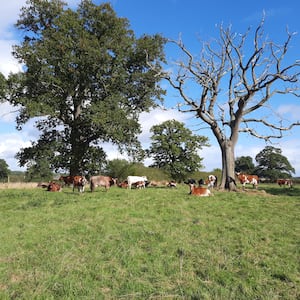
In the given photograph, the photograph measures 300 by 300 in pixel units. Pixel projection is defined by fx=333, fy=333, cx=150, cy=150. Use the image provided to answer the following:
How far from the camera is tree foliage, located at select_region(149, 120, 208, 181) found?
51.9 metres

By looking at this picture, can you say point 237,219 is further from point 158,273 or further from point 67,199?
point 67,199

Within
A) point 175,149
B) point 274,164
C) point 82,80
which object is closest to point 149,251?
point 82,80

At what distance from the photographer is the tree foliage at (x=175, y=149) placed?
51931 millimetres

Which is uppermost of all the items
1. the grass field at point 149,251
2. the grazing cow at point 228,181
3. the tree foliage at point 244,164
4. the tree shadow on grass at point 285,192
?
the tree foliage at point 244,164

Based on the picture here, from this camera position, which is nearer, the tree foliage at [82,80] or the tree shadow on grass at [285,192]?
the tree shadow on grass at [285,192]

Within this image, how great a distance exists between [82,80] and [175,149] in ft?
94.1

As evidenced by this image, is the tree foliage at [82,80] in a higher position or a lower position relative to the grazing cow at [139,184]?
higher

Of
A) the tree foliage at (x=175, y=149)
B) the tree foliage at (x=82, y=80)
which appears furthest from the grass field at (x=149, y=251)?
the tree foliage at (x=175, y=149)

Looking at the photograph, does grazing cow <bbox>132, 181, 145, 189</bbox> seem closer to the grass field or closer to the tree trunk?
the tree trunk

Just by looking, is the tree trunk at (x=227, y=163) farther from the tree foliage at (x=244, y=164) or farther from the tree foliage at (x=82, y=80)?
the tree foliage at (x=244, y=164)

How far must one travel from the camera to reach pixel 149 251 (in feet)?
26.3

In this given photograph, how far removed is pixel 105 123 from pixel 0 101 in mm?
7868

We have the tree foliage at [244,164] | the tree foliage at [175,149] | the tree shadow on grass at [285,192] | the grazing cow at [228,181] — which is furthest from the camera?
the tree foliage at [244,164]

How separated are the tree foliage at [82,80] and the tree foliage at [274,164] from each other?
55.6 metres
